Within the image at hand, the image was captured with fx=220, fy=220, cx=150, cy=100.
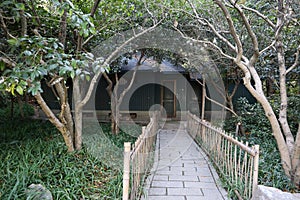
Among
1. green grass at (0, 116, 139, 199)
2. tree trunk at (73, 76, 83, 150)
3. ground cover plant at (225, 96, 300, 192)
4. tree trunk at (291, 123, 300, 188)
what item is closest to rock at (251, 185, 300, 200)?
ground cover plant at (225, 96, 300, 192)

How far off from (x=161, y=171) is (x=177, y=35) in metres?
3.86

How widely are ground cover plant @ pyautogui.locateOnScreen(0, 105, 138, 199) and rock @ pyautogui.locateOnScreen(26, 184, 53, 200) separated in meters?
0.10

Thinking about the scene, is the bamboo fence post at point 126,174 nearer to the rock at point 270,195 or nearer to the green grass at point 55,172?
the green grass at point 55,172

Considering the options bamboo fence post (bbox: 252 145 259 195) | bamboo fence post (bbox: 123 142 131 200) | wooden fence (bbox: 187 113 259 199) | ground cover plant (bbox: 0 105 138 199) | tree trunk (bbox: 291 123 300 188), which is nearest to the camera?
bamboo fence post (bbox: 123 142 131 200)

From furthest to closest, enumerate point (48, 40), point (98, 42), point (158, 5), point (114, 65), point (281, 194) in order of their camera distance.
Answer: point (114, 65)
point (98, 42)
point (158, 5)
point (48, 40)
point (281, 194)

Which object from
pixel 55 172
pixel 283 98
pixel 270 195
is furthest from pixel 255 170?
pixel 55 172

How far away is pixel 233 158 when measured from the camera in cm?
363

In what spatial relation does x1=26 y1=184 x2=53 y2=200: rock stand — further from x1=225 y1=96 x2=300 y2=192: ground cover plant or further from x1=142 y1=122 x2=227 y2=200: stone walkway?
x1=225 y1=96 x2=300 y2=192: ground cover plant

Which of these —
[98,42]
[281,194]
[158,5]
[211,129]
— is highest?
[158,5]

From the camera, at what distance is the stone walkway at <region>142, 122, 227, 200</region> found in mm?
3350

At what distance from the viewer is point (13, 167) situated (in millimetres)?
3719

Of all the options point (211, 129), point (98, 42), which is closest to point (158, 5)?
point (98, 42)

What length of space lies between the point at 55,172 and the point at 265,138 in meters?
5.24

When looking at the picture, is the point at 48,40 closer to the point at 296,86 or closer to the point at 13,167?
the point at 13,167
